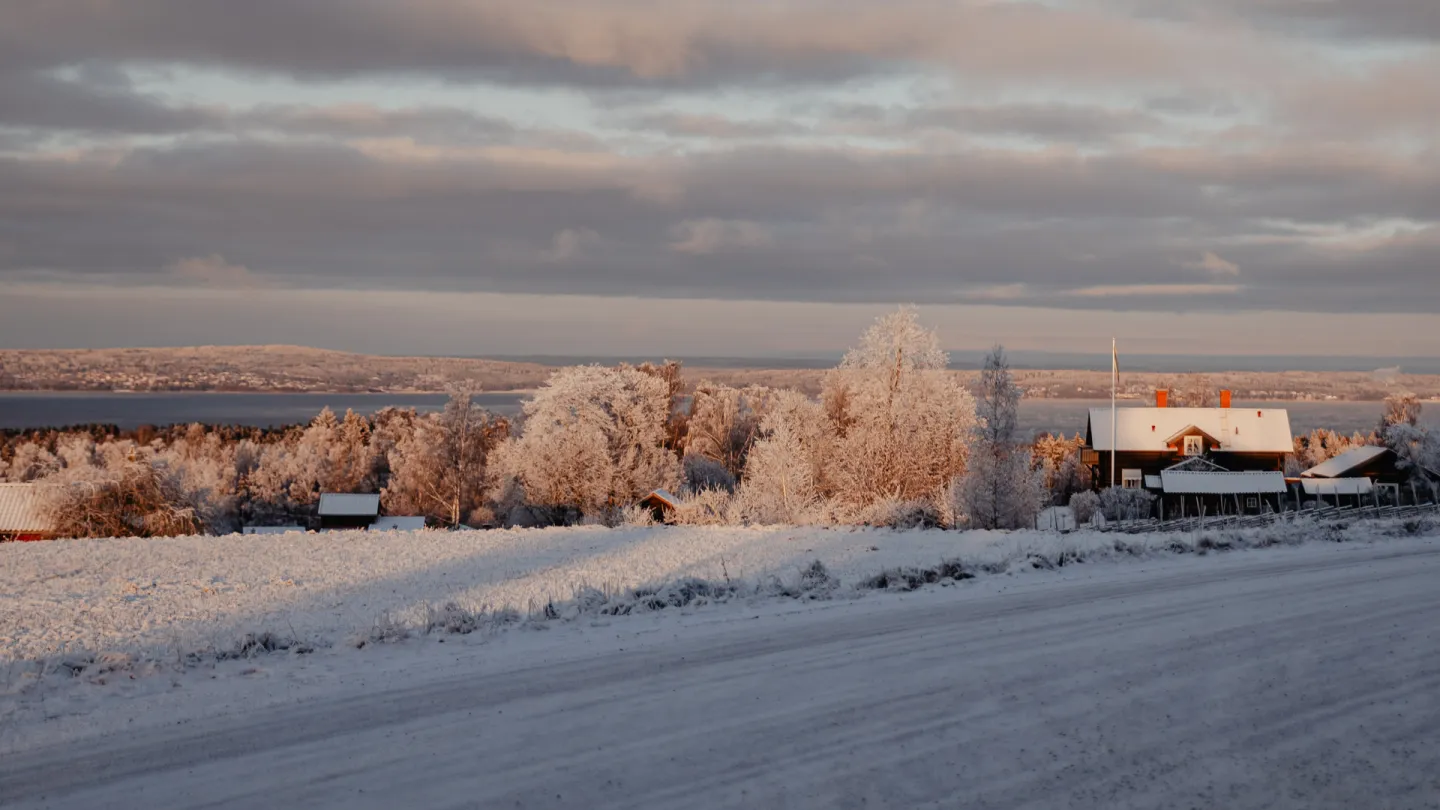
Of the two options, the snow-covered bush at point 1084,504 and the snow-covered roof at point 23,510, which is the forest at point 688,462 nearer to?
the snow-covered bush at point 1084,504

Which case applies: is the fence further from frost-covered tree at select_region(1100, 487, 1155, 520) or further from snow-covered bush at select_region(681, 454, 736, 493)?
snow-covered bush at select_region(681, 454, 736, 493)

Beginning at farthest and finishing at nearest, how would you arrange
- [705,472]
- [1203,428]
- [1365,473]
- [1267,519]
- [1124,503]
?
[705,472] < [1203,428] < [1365,473] < [1124,503] < [1267,519]

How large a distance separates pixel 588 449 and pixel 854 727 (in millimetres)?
41358

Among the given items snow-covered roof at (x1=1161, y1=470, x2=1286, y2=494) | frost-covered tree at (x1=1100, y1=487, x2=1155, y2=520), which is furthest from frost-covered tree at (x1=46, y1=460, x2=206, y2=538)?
snow-covered roof at (x1=1161, y1=470, x2=1286, y2=494)

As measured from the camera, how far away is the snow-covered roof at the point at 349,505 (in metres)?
58.1

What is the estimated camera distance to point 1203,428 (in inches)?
2366

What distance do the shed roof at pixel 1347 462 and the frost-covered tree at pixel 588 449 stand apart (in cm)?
3636

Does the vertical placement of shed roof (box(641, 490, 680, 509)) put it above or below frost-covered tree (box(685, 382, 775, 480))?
below

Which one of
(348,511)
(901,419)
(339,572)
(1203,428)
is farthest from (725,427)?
(339,572)

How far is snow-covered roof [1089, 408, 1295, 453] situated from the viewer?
59.9 meters

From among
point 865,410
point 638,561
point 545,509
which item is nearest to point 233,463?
point 545,509

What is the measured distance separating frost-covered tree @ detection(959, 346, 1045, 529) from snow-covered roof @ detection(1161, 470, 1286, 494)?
19.7m

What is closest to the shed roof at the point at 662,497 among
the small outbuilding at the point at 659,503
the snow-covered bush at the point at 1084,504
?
the small outbuilding at the point at 659,503

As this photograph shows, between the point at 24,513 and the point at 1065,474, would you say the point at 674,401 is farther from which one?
the point at 24,513
